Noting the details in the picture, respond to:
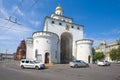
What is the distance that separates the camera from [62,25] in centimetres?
4938

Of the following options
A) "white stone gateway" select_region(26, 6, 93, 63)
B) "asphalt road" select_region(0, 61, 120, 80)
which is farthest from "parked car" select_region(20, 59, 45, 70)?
"white stone gateway" select_region(26, 6, 93, 63)

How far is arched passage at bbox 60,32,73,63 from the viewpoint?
168 ft

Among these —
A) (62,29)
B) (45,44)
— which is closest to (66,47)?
(62,29)

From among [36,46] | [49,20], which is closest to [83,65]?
[36,46]

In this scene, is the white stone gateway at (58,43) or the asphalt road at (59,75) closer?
the asphalt road at (59,75)

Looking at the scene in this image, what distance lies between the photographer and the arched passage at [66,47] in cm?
5113

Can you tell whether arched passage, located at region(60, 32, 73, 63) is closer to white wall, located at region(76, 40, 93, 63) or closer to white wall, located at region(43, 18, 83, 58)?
white wall, located at region(43, 18, 83, 58)

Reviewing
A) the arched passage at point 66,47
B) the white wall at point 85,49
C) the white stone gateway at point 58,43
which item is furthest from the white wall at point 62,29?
the white wall at point 85,49

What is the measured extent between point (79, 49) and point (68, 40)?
22.4ft

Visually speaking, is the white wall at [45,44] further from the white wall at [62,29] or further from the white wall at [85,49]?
the white wall at [85,49]

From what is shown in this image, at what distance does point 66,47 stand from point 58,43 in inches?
337

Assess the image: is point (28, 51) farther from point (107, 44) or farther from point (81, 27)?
point (107, 44)

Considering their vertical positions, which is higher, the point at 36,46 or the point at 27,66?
the point at 36,46

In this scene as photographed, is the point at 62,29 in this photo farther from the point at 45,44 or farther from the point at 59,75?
the point at 59,75
